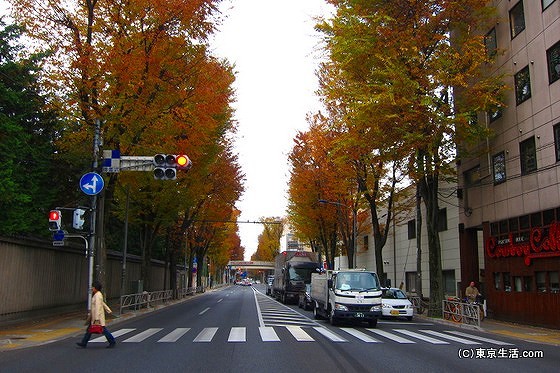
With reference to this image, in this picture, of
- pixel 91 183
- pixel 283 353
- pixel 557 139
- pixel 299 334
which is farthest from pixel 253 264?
pixel 283 353

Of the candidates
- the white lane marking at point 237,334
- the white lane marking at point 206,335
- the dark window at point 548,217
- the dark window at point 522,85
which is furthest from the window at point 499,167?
the white lane marking at point 206,335

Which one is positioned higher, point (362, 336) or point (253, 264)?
point (253, 264)

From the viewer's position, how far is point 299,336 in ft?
48.4

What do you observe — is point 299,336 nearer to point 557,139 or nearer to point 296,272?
point 557,139

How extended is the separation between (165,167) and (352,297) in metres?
8.64

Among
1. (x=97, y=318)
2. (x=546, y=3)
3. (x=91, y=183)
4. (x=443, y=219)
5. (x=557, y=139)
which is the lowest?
(x=97, y=318)

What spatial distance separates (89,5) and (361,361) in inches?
625

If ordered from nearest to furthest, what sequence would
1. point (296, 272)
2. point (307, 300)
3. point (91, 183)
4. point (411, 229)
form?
point (91, 183)
point (307, 300)
point (296, 272)
point (411, 229)

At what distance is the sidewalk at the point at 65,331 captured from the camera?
1338cm

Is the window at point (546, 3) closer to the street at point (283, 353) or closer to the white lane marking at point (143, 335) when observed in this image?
the street at point (283, 353)

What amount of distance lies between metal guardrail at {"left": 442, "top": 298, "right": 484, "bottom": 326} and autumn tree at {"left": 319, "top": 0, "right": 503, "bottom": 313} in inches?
31.3

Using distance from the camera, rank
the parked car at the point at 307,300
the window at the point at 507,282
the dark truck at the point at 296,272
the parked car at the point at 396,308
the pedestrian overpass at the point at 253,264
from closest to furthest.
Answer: the window at the point at 507,282
the parked car at the point at 396,308
the parked car at the point at 307,300
the dark truck at the point at 296,272
the pedestrian overpass at the point at 253,264

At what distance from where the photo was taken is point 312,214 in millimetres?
41281

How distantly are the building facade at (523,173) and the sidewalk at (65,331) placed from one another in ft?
3.56
